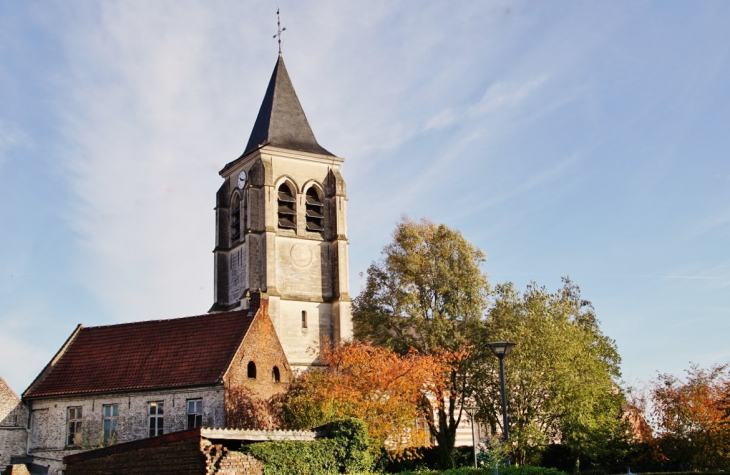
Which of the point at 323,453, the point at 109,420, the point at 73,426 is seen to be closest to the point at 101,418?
the point at 109,420

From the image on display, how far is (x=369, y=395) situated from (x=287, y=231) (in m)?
21.8

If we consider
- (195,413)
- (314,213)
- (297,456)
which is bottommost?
(297,456)

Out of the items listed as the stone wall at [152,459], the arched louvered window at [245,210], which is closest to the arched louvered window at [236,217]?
the arched louvered window at [245,210]

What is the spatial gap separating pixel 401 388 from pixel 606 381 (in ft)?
38.6

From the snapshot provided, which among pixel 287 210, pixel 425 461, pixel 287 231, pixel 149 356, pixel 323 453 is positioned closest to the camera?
pixel 323 453

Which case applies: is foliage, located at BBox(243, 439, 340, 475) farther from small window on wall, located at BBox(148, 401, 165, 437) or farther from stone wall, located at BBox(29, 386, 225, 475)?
small window on wall, located at BBox(148, 401, 165, 437)

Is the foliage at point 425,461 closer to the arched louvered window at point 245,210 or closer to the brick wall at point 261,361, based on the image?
the brick wall at point 261,361

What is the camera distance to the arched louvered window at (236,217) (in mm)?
55188

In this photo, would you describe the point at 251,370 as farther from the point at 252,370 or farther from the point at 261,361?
the point at 261,361

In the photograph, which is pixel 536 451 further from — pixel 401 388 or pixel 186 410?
pixel 186 410

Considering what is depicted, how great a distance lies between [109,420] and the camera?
32844 mm

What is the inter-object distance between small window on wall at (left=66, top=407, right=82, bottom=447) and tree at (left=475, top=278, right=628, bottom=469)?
56.0ft

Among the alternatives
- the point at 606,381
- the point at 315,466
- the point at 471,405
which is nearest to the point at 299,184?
the point at 471,405

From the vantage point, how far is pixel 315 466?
25516 mm
